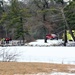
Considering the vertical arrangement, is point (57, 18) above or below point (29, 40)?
above

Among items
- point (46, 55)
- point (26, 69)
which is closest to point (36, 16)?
point (46, 55)

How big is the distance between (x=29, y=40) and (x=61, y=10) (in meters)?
10.0

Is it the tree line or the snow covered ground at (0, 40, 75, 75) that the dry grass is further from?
the tree line

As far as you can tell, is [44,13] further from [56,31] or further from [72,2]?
[56,31]

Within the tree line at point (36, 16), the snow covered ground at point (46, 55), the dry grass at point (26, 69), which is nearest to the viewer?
the dry grass at point (26, 69)

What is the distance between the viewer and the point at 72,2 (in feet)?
102

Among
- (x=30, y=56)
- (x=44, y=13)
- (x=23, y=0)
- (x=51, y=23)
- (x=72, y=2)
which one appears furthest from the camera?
(x=23, y=0)

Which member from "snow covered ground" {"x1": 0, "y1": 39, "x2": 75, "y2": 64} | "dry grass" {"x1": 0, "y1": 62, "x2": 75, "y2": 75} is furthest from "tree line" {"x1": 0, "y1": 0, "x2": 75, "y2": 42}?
"dry grass" {"x1": 0, "y1": 62, "x2": 75, "y2": 75}

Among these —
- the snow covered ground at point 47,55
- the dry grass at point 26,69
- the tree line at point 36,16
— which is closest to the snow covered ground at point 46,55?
the snow covered ground at point 47,55

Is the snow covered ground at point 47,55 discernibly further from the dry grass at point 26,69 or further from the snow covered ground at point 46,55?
the dry grass at point 26,69

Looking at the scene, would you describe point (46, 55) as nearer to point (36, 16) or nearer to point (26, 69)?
point (26, 69)

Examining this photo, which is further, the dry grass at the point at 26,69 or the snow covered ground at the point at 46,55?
the snow covered ground at the point at 46,55

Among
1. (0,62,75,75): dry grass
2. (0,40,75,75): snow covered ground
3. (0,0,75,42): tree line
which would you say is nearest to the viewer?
(0,62,75,75): dry grass

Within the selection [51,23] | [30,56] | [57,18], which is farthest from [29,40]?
[30,56]
